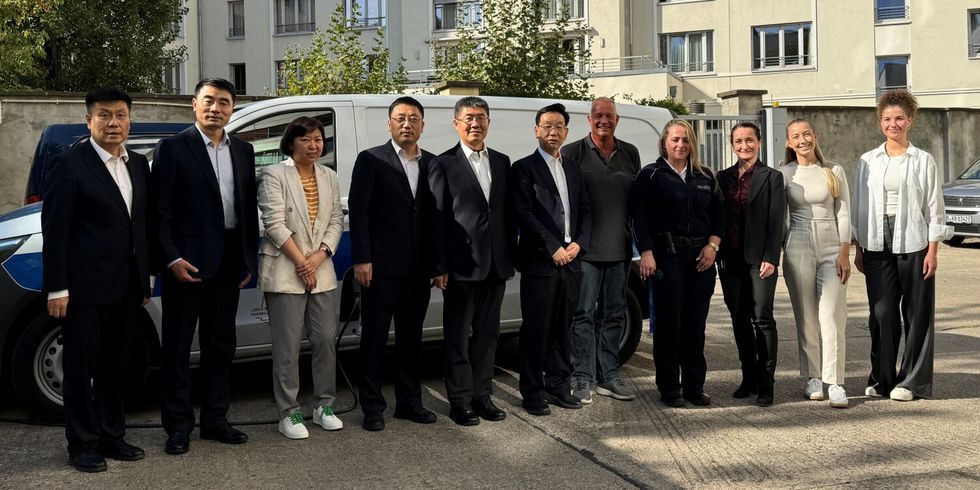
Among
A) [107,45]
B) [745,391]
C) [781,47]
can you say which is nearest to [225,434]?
[745,391]

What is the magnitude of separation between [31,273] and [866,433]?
5253mm

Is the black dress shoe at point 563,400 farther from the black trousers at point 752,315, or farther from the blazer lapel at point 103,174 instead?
the blazer lapel at point 103,174

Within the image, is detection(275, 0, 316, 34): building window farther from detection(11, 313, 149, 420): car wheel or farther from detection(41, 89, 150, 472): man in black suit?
detection(41, 89, 150, 472): man in black suit

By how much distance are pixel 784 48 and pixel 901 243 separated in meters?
34.1

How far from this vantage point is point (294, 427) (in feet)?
20.9

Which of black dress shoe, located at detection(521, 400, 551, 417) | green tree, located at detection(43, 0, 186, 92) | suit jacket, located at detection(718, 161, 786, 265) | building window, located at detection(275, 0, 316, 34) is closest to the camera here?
black dress shoe, located at detection(521, 400, 551, 417)

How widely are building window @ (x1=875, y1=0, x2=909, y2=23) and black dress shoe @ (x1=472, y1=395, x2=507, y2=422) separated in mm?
35709

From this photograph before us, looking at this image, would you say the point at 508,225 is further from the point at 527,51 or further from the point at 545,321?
the point at 527,51

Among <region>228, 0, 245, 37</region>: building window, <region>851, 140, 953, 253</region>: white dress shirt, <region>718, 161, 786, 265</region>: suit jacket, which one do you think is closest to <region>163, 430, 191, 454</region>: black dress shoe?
<region>718, 161, 786, 265</region>: suit jacket

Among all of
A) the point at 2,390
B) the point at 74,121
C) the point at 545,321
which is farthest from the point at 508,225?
the point at 74,121

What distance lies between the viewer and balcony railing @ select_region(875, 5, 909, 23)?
125 feet

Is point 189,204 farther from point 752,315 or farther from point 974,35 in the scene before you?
point 974,35

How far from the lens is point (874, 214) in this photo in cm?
749

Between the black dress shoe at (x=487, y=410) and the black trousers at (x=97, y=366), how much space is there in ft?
7.31
